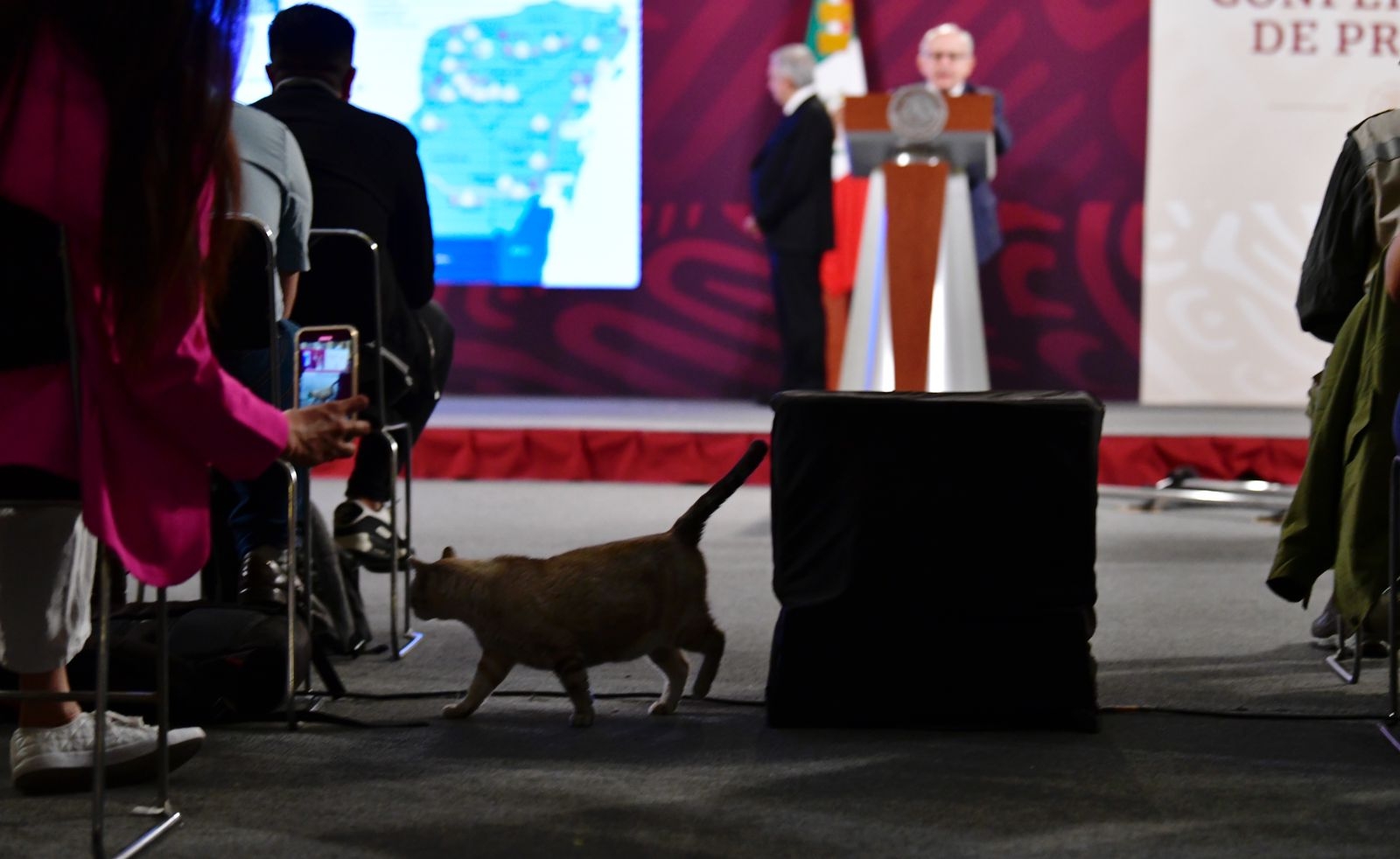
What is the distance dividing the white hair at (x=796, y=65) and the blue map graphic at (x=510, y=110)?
43.9 inches

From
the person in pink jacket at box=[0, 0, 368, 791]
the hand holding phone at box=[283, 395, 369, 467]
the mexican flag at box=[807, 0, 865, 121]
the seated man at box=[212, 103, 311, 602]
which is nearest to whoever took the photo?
the person in pink jacket at box=[0, 0, 368, 791]

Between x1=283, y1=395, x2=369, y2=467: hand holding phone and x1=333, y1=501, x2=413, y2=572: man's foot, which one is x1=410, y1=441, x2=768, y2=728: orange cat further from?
x1=333, y1=501, x2=413, y2=572: man's foot

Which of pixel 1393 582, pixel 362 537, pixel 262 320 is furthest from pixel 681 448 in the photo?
pixel 1393 582

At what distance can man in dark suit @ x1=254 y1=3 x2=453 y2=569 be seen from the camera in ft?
11.5

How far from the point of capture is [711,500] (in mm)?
2639

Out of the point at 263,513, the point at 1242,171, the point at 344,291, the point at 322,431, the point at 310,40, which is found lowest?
the point at 263,513

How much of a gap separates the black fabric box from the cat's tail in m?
0.16

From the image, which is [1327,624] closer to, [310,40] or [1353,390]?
[1353,390]

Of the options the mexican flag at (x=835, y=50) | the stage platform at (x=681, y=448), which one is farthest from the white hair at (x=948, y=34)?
the stage platform at (x=681, y=448)

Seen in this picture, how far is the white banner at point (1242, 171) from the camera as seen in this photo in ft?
23.8

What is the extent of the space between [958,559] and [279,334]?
4.35 ft

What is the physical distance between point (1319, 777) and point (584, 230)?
590 cm

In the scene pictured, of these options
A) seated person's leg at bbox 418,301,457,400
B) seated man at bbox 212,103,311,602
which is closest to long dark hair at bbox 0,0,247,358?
seated man at bbox 212,103,311,602

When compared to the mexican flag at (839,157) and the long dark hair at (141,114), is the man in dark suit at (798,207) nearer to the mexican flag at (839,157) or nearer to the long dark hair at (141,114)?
the mexican flag at (839,157)
